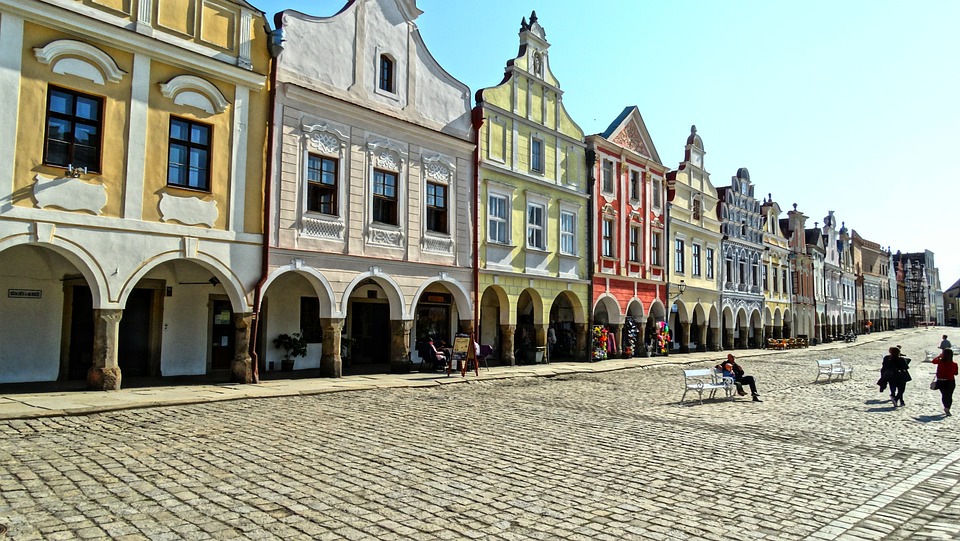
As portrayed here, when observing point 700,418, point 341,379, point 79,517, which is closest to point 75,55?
point 341,379

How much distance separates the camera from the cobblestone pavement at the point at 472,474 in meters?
6.03

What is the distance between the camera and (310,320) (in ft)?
71.2

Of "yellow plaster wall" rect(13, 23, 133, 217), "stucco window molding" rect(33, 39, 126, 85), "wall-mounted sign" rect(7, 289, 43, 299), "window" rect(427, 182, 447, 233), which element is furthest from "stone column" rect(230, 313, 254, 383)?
"window" rect(427, 182, 447, 233)

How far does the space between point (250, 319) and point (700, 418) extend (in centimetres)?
1115

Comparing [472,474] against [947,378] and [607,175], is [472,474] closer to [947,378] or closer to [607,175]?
[947,378]

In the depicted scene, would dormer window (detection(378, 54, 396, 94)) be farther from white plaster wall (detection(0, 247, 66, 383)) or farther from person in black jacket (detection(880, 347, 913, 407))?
person in black jacket (detection(880, 347, 913, 407))

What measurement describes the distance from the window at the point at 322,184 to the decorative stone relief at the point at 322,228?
358 mm

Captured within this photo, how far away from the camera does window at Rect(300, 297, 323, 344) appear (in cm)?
2142

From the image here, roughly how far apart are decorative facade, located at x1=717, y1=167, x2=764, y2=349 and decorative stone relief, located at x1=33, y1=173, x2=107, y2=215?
3791 centimetres

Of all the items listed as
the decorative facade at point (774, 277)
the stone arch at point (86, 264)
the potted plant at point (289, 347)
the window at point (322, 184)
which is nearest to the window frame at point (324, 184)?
the window at point (322, 184)

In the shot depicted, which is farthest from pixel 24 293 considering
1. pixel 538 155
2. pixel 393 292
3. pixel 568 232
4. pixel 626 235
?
pixel 626 235

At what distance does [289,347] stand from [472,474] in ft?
45.4

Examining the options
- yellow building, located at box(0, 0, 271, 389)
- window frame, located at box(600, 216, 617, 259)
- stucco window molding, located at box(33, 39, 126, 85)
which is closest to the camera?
yellow building, located at box(0, 0, 271, 389)

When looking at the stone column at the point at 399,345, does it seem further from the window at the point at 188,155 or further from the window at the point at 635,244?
the window at the point at 635,244
